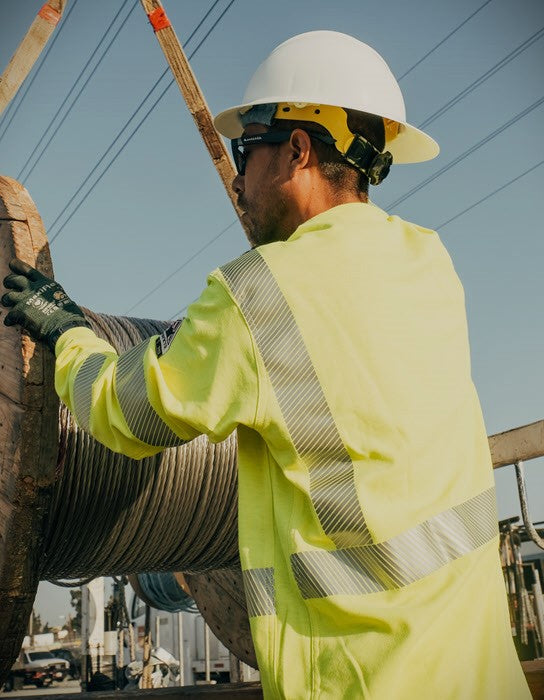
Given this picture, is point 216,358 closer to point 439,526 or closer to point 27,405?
point 439,526

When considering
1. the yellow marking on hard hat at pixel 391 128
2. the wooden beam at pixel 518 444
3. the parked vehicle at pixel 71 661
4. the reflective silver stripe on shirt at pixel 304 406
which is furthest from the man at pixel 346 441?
the parked vehicle at pixel 71 661

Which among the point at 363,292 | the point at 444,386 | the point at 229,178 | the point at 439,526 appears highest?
the point at 229,178

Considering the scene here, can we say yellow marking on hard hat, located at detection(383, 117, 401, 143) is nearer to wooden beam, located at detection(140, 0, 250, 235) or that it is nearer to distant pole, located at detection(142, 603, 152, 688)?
wooden beam, located at detection(140, 0, 250, 235)

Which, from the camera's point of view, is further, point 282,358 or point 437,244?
point 437,244

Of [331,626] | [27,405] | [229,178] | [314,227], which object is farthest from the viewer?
[229,178]

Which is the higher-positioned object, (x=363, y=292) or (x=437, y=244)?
(x=437, y=244)

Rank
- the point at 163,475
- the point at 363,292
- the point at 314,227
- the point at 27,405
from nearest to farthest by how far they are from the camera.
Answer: the point at 363,292, the point at 314,227, the point at 27,405, the point at 163,475

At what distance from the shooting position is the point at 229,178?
4.24 meters

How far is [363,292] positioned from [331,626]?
679mm

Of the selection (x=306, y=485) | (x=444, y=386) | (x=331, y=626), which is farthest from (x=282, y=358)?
(x=331, y=626)

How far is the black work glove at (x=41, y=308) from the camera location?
2500mm

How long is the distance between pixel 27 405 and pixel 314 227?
1.32 m

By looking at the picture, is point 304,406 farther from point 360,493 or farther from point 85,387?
point 85,387

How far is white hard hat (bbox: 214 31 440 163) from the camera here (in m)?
2.26
